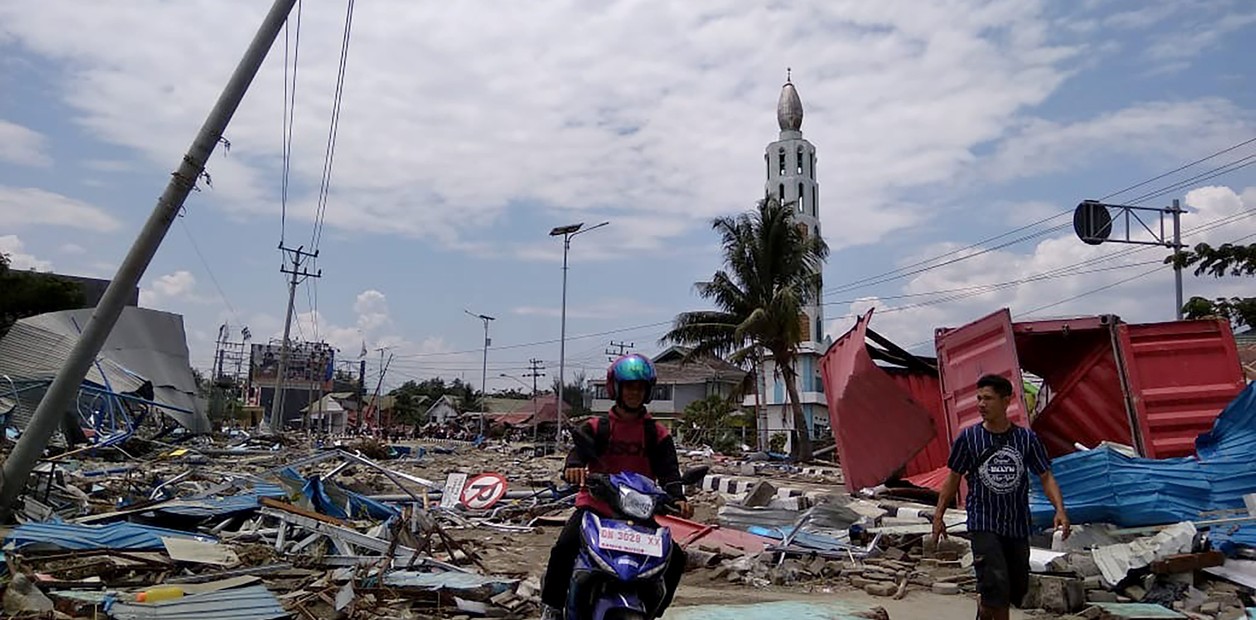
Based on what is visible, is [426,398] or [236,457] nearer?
[236,457]

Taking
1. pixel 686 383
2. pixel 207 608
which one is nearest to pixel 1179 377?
pixel 207 608

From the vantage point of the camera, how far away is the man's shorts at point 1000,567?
4836 mm

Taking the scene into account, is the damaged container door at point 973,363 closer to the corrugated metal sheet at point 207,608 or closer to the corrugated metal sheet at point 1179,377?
the corrugated metal sheet at point 1179,377

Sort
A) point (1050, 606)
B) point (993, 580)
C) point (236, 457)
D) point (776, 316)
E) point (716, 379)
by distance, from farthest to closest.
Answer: point (716, 379) → point (776, 316) → point (236, 457) → point (1050, 606) → point (993, 580)

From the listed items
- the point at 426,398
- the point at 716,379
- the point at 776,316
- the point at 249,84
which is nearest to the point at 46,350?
the point at 776,316

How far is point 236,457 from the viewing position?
74.1 feet

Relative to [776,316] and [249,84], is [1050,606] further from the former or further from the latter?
[776,316]

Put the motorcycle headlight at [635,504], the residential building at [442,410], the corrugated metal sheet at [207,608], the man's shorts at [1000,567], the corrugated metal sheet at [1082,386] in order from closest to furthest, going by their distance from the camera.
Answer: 1. the motorcycle headlight at [635,504]
2. the man's shorts at [1000,567]
3. the corrugated metal sheet at [207,608]
4. the corrugated metal sheet at [1082,386]
5. the residential building at [442,410]

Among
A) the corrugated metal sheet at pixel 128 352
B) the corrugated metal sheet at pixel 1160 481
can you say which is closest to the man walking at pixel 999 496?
the corrugated metal sheet at pixel 1160 481

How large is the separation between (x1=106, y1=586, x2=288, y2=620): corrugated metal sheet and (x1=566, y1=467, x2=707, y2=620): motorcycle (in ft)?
8.73

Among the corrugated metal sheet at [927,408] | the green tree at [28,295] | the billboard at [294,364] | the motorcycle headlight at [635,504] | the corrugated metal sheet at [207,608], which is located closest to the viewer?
the motorcycle headlight at [635,504]

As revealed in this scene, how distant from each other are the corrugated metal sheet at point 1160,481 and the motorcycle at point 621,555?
5.69 metres

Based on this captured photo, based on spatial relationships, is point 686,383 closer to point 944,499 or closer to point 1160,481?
point 1160,481

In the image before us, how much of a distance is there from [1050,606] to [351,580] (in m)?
4.76
